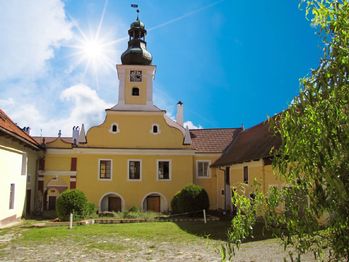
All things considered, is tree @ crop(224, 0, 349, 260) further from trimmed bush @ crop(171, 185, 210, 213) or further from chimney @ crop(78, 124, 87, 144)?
chimney @ crop(78, 124, 87, 144)

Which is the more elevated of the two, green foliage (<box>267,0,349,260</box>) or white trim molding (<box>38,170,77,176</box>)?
white trim molding (<box>38,170,77,176</box>)

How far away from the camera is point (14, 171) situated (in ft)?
65.3

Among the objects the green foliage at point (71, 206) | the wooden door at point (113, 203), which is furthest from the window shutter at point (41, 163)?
the green foliage at point (71, 206)

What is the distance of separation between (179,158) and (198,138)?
4103mm

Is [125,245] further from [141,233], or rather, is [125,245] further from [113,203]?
[113,203]

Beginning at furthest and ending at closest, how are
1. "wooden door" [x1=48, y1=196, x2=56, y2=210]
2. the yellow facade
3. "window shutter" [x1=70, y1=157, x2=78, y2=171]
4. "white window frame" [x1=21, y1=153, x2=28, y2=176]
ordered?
"wooden door" [x1=48, y1=196, x2=56, y2=210] < "window shutter" [x1=70, y1=157, x2=78, y2=171] < "white window frame" [x1=21, y1=153, x2=28, y2=176] < the yellow facade

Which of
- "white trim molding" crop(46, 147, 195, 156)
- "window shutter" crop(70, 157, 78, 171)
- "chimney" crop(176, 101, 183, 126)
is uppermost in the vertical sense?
"chimney" crop(176, 101, 183, 126)

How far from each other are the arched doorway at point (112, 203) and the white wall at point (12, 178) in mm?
5641

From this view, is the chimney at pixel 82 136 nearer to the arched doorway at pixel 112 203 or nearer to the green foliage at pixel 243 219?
the arched doorway at pixel 112 203

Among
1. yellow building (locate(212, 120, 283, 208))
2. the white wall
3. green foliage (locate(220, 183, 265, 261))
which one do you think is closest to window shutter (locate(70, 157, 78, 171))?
the white wall

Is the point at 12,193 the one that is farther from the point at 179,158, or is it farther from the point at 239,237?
the point at 239,237

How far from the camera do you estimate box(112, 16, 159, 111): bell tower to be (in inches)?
1106

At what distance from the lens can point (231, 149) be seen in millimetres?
27312

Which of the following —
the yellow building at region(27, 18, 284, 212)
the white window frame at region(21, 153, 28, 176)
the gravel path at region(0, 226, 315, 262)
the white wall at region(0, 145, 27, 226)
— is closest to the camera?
the gravel path at region(0, 226, 315, 262)
